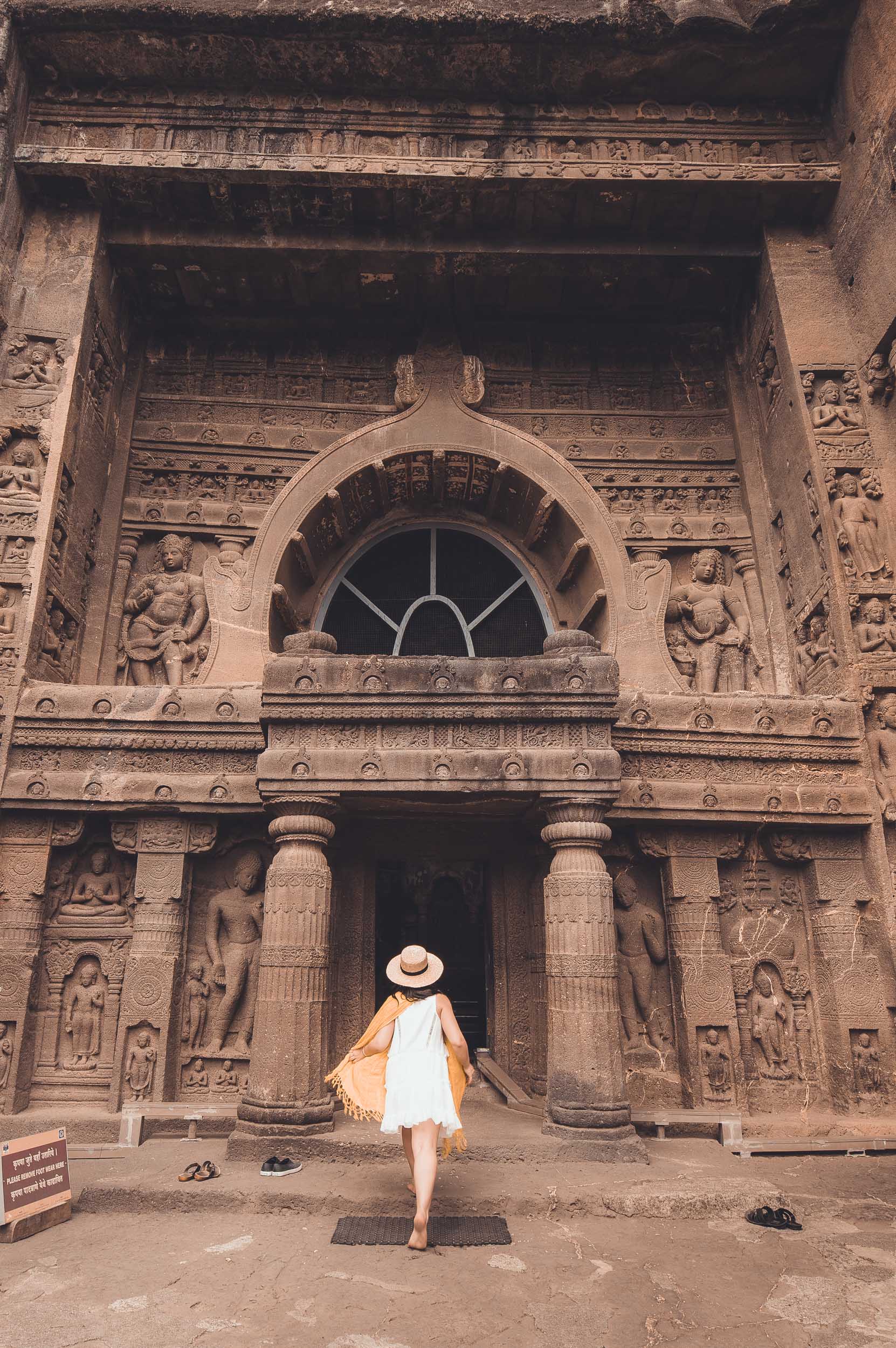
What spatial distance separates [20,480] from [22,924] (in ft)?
15.3

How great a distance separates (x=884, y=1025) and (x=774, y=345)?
790 centimetres

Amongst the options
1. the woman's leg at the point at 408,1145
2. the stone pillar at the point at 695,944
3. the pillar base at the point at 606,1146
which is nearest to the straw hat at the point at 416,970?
the woman's leg at the point at 408,1145

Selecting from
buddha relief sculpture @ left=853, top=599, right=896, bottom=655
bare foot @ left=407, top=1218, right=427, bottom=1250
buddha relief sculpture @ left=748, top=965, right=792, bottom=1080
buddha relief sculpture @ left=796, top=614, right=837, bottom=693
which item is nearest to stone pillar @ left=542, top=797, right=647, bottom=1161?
bare foot @ left=407, top=1218, right=427, bottom=1250

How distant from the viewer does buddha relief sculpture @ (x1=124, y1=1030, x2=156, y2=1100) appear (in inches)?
299

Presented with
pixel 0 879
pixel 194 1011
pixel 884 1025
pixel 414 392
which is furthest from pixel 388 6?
pixel 884 1025

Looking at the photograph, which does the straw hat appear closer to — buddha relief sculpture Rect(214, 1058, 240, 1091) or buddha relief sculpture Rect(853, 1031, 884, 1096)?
buddha relief sculpture Rect(214, 1058, 240, 1091)

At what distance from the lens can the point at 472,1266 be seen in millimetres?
4527

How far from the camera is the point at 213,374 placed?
1172cm

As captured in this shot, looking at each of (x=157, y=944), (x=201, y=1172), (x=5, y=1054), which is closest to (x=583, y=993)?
(x=201, y=1172)

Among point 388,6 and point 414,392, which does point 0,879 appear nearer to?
point 414,392

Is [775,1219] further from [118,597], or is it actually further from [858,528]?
[118,597]

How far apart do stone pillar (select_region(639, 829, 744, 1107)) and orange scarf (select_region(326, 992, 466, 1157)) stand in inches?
A: 132

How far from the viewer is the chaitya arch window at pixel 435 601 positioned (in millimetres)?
11523

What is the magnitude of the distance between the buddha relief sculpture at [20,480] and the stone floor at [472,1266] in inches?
258
